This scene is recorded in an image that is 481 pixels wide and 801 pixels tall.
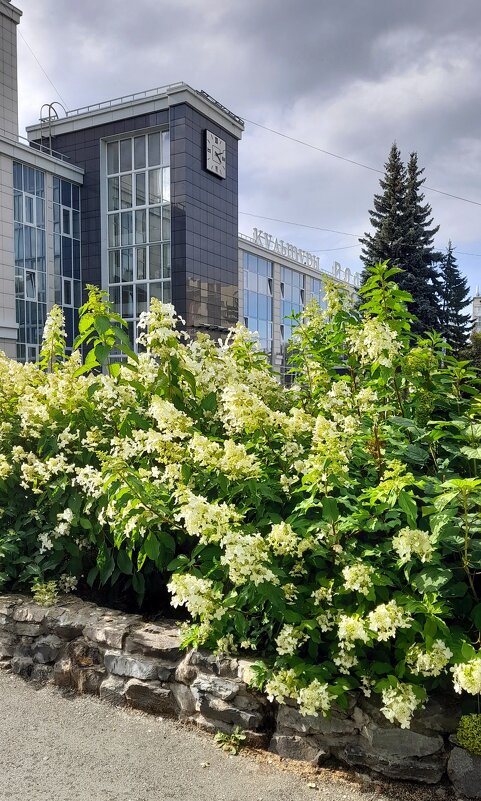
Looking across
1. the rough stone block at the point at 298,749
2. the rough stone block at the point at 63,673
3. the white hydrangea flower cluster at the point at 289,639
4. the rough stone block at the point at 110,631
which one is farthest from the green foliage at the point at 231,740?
the rough stone block at the point at 63,673

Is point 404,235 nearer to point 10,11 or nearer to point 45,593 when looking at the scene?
point 10,11

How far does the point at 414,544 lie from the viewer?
2.33 m

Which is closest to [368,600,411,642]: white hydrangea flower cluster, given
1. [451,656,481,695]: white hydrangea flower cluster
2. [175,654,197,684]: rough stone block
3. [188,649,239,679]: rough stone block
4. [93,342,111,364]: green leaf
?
[451,656,481,695]: white hydrangea flower cluster

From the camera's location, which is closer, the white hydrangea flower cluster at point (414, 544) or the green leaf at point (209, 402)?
the white hydrangea flower cluster at point (414, 544)

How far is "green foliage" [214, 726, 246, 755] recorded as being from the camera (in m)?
2.86

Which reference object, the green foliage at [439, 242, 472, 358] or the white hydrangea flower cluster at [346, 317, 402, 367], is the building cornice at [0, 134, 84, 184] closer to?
the green foliage at [439, 242, 472, 358]

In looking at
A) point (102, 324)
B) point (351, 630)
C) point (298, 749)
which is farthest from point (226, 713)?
point (102, 324)

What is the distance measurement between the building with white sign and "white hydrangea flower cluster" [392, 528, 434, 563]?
2889cm

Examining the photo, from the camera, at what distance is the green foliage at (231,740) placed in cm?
286

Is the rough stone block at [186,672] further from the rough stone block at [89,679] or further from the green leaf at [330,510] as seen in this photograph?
the green leaf at [330,510]

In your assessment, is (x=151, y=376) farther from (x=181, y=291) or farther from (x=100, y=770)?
(x=181, y=291)

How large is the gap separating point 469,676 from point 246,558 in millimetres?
921

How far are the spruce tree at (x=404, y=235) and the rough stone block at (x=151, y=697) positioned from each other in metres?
25.4

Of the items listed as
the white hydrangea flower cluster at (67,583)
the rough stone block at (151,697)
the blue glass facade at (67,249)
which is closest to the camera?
the rough stone block at (151,697)
